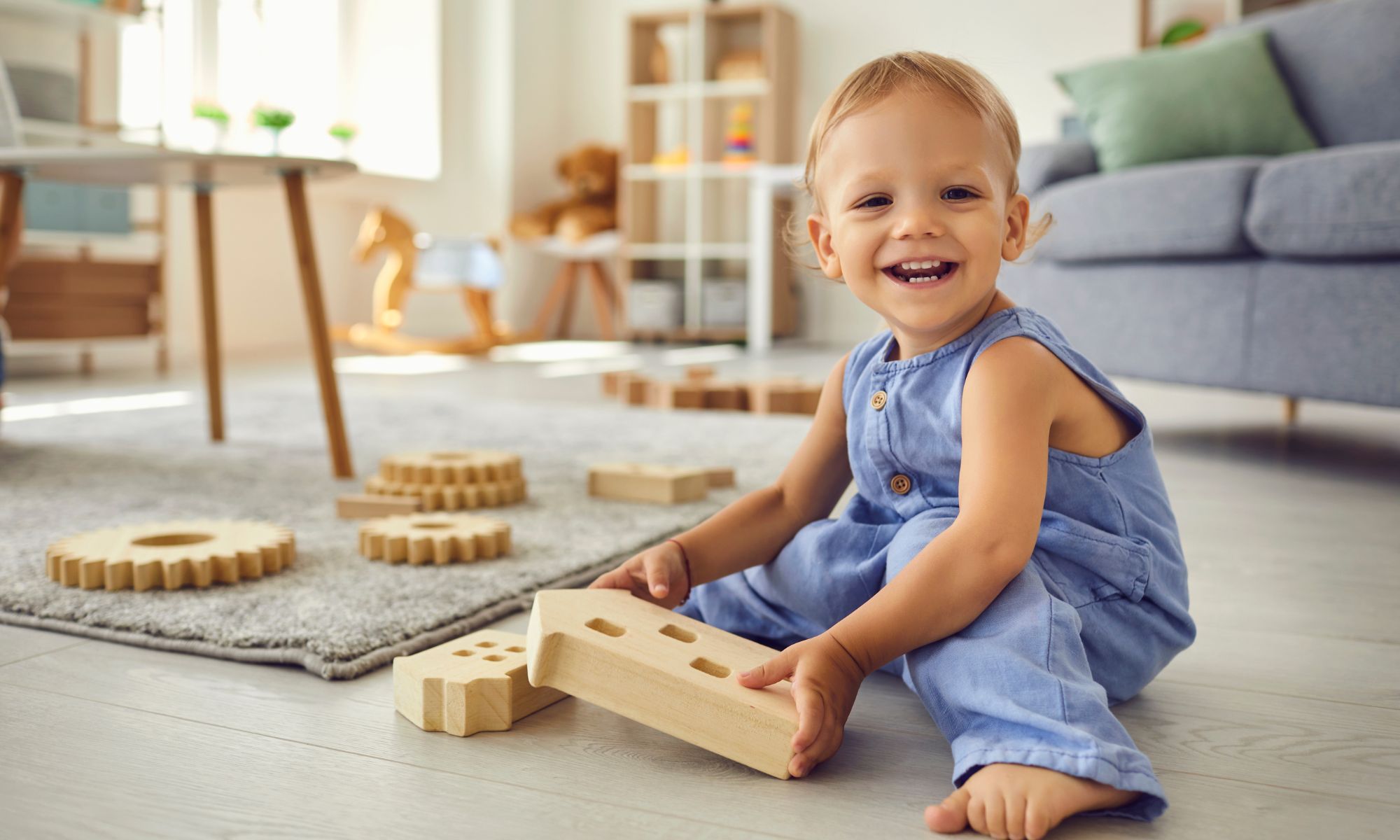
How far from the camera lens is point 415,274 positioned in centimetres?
411

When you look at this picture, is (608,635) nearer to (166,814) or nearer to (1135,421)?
(166,814)

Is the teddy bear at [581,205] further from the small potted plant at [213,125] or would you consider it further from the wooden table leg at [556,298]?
the small potted plant at [213,125]

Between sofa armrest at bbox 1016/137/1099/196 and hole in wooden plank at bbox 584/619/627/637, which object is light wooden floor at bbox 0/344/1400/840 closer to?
hole in wooden plank at bbox 584/619/627/637

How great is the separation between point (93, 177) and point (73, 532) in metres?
0.75

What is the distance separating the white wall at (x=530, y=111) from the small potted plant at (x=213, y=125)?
0.31 meters

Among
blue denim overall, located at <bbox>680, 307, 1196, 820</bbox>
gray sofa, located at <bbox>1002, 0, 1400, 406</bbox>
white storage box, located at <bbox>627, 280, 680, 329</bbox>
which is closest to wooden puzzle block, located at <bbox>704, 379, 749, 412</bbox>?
gray sofa, located at <bbox>1002, 0, 1400, 406</bbox>

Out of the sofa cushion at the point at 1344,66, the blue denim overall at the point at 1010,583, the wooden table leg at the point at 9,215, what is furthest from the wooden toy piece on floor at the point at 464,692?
the sofa cushion at the point at 1344,66

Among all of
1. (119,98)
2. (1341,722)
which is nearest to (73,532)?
(1341,722)

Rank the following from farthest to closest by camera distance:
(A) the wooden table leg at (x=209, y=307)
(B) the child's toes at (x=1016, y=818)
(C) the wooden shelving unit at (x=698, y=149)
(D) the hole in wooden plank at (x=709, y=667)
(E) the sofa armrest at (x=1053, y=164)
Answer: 1. (C) the wooden shelving unit at (x=698, y=149)
2. (E) the sofa armrest at (x=1053, y=164)
3. (A) the wooden table leg at (x=209, y=307)
4. (D) the hole in wooden plank at (x=709, y=667)
5. (B) the child's toes at (x=1016, y=818)

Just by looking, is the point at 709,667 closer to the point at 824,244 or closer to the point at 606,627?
the point at 606,627

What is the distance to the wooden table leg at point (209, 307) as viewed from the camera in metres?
1.79

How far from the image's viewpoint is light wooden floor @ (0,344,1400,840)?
0.56 meters

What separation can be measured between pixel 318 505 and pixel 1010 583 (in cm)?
92

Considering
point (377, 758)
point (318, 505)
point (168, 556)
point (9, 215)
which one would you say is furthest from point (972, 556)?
point (9, 215)
